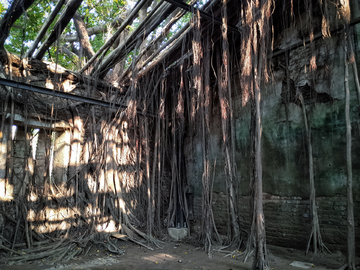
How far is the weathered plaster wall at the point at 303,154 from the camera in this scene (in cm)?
396

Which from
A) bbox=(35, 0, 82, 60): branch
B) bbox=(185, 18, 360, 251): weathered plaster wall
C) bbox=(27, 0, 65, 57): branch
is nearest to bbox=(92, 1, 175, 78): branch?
bbox=(35, 0, 82, 60): branch

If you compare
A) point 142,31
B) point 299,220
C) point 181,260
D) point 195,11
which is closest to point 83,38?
point 142,31

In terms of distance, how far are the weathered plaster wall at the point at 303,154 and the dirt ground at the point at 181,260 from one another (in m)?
0.27

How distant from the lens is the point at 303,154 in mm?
4449

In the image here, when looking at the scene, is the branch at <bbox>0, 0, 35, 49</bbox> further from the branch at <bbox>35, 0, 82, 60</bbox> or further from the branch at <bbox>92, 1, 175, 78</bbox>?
the branch at <bbox>92, 1, 175, 78</bbox>

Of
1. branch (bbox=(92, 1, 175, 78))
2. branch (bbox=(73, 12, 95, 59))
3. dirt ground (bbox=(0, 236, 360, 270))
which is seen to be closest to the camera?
dirt ground (bbox=(0, 236, 360, 270))

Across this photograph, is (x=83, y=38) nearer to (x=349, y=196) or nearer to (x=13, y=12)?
(x=13, y=12)

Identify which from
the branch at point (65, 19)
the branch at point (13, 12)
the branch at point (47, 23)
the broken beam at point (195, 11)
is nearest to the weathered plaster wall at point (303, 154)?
the broken beam at point (195, 11)

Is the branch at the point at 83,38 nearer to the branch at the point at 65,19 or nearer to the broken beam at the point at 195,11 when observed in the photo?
the branch at the point at 65,19

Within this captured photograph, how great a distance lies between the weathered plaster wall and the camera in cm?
396

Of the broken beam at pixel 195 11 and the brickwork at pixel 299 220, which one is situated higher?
the broken beam at pixel 195 11

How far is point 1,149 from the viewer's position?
186 inches

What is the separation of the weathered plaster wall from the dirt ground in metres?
0.27

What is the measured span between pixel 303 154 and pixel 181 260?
2.69 metres
